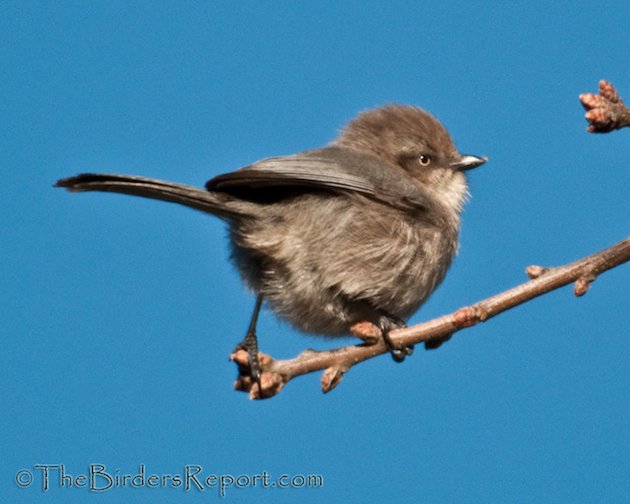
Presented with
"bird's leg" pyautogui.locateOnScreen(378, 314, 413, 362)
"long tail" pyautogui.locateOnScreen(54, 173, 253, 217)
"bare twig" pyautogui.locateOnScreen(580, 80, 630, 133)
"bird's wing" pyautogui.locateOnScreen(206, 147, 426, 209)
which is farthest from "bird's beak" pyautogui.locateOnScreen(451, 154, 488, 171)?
"bare twig" pyautogui.locateOnScreen(580, 80, 630, 133)

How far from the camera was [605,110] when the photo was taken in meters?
3.30

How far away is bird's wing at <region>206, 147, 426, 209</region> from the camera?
191 inches

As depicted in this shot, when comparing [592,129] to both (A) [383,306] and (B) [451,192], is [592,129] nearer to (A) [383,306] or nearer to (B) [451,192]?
(A) [383,306]

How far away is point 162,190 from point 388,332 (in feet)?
4.54

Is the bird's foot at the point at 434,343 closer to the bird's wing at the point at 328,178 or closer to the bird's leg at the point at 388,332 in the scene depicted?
the bird's leg at the point at 388,332

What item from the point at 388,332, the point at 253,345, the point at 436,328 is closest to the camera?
the point at 436,328

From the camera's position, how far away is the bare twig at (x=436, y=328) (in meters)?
3.77

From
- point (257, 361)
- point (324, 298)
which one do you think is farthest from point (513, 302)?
point (324, 298)

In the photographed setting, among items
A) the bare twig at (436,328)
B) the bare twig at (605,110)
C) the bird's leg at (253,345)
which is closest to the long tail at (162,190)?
the bird's leg at (253,345)

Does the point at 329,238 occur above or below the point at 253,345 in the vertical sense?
above

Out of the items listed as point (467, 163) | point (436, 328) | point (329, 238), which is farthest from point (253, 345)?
point (467, 163)

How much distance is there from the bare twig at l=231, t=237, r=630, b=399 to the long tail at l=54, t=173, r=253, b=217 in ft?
3.18

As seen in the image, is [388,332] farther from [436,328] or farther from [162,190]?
[162,190]

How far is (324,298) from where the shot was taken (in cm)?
522
